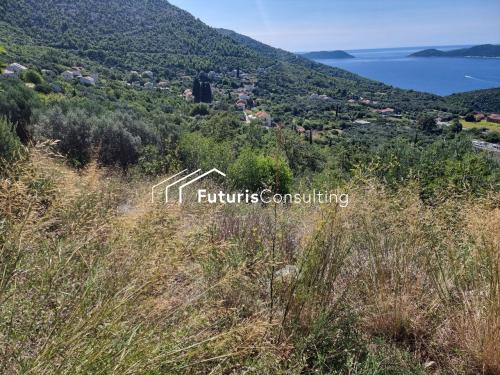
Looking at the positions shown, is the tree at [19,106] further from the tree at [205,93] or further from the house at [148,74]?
the house at [148,74]

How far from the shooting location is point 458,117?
54.2 meters

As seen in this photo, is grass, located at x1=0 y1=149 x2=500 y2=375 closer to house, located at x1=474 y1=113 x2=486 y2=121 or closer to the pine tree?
the pine tree

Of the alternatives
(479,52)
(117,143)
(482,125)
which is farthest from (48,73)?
(479,52)

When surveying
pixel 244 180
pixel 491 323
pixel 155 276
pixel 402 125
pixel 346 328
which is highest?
pixel 155 276

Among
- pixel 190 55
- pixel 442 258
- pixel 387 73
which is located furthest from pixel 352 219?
pixel 387 73

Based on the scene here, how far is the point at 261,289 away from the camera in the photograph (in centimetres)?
214

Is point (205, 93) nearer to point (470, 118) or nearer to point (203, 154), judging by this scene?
point (203, 154)

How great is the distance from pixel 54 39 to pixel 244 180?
168 feet

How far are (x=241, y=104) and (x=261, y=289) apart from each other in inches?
1954

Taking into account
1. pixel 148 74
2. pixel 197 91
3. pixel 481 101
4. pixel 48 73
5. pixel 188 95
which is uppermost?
pixel 48 73

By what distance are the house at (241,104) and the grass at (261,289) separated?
154 ft

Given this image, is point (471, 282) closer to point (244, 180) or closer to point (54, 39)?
point (244, 180)

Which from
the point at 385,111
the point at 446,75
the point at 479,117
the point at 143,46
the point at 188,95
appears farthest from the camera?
the point at 446,75

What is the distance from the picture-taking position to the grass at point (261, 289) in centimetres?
133
